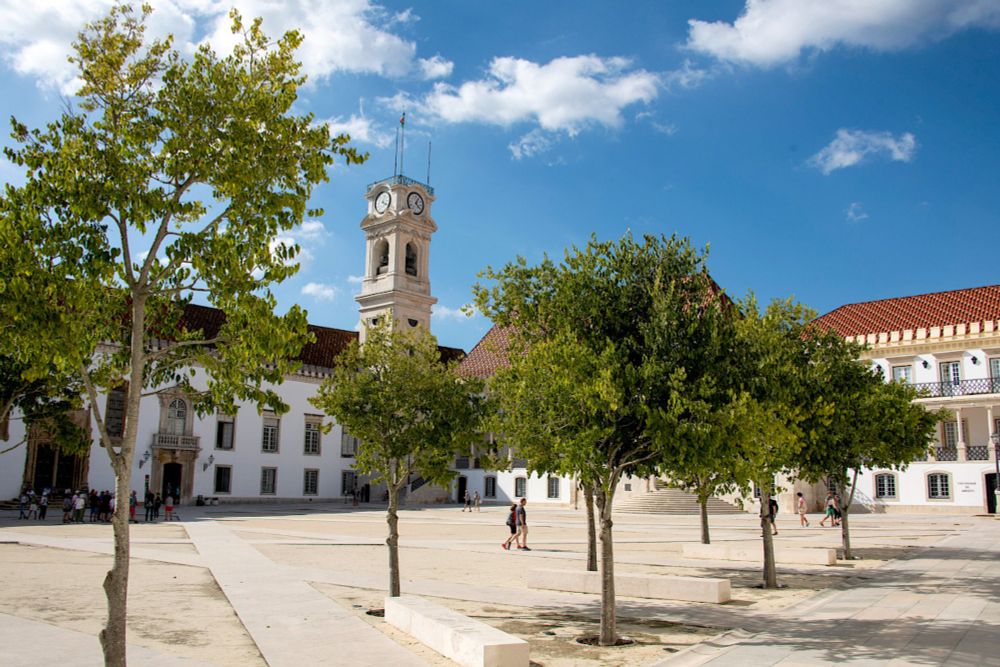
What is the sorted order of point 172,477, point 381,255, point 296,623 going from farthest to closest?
point 381,255 < point 172,477 < point 296,623

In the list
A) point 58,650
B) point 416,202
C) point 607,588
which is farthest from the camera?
point 416,202

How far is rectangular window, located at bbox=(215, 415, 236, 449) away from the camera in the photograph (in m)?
51.2

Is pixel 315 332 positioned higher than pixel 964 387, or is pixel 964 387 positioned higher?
pixel 315 332

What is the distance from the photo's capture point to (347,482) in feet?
192

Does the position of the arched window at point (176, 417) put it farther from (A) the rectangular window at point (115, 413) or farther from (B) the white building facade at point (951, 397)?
(B) the white building facade at point (951, 397)

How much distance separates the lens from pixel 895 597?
13.6 meters

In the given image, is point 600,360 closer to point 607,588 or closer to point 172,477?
point 607,588

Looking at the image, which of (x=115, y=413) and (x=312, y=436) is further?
(x=312, y=436)

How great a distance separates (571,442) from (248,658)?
171 inches

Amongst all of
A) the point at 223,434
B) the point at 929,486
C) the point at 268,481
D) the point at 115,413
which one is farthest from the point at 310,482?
the point at 929,486

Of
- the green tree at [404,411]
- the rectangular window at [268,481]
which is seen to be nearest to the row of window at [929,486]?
the rectangular window at [268,481]

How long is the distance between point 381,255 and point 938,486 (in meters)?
40.2

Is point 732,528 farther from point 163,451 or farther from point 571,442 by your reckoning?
point 163,451

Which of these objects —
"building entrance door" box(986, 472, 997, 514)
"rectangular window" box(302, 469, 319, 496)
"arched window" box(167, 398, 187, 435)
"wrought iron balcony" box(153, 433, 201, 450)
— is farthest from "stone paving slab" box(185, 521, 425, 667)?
"rectangular window" box(302, 469, 319, 496)
